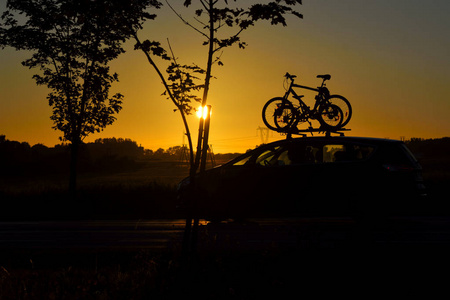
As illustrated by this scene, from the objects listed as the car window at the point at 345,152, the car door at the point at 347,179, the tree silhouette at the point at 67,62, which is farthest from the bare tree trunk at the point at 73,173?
the car door at the point at 347,179

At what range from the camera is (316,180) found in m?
11.7

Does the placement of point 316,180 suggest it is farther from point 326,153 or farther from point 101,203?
point 101,203

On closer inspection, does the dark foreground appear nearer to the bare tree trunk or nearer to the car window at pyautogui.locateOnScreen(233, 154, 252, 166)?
the car window at pyautogui.locateOnScreen(233, 154, 252, 166)

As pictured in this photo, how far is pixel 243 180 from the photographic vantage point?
12258 millimetres

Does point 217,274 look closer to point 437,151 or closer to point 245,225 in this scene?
point 245,225

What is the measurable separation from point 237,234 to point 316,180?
209 centimetres

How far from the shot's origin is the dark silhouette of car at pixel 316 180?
11.2 meters

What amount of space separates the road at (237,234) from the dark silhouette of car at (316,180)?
52 cm

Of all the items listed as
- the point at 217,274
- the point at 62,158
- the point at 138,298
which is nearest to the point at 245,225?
the point at 217,274

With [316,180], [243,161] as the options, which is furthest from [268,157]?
[316,180]

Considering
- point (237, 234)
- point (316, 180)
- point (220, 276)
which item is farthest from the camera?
point (316, 180)

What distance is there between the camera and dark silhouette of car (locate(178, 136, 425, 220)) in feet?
36.8

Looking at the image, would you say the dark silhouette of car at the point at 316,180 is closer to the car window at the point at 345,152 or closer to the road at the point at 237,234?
the car window at the point at 345,152

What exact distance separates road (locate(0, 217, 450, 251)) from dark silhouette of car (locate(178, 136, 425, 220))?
52 centimetres
